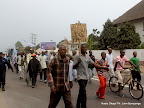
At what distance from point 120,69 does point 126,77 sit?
38 centimetres

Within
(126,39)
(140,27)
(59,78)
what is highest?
(140,27)

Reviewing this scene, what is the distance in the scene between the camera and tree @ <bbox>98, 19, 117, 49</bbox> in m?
25.9

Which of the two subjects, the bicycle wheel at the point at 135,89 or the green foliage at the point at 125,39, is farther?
the green foliage at the point at 125,39

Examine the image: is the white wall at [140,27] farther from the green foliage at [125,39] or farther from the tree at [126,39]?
the tree at [126,39]

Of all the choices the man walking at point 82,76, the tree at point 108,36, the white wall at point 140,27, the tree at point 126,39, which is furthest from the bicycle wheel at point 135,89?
the white wall at point 140,27

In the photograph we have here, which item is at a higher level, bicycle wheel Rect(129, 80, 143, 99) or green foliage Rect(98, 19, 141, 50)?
green foliage Rect(98, 19, 141, 50)

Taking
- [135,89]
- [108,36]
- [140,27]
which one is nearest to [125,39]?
[108,36]

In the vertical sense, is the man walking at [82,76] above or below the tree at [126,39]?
below

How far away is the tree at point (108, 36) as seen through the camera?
25939mm

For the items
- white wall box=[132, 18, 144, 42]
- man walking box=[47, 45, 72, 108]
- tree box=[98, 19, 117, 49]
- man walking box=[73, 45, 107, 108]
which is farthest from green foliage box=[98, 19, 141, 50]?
man walking box=[47, 45, 72, 108]

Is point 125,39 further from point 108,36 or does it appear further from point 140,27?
point 140,27

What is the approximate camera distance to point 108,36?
27.2m

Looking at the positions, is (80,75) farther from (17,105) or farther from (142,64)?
(142,64)

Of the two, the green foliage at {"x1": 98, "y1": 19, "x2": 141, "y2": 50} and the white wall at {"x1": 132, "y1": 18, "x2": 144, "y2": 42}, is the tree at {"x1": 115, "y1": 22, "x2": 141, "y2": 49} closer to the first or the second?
the green foliage at {"x1": 98, "y1": 19, "x2": 141, "y2": 50}
